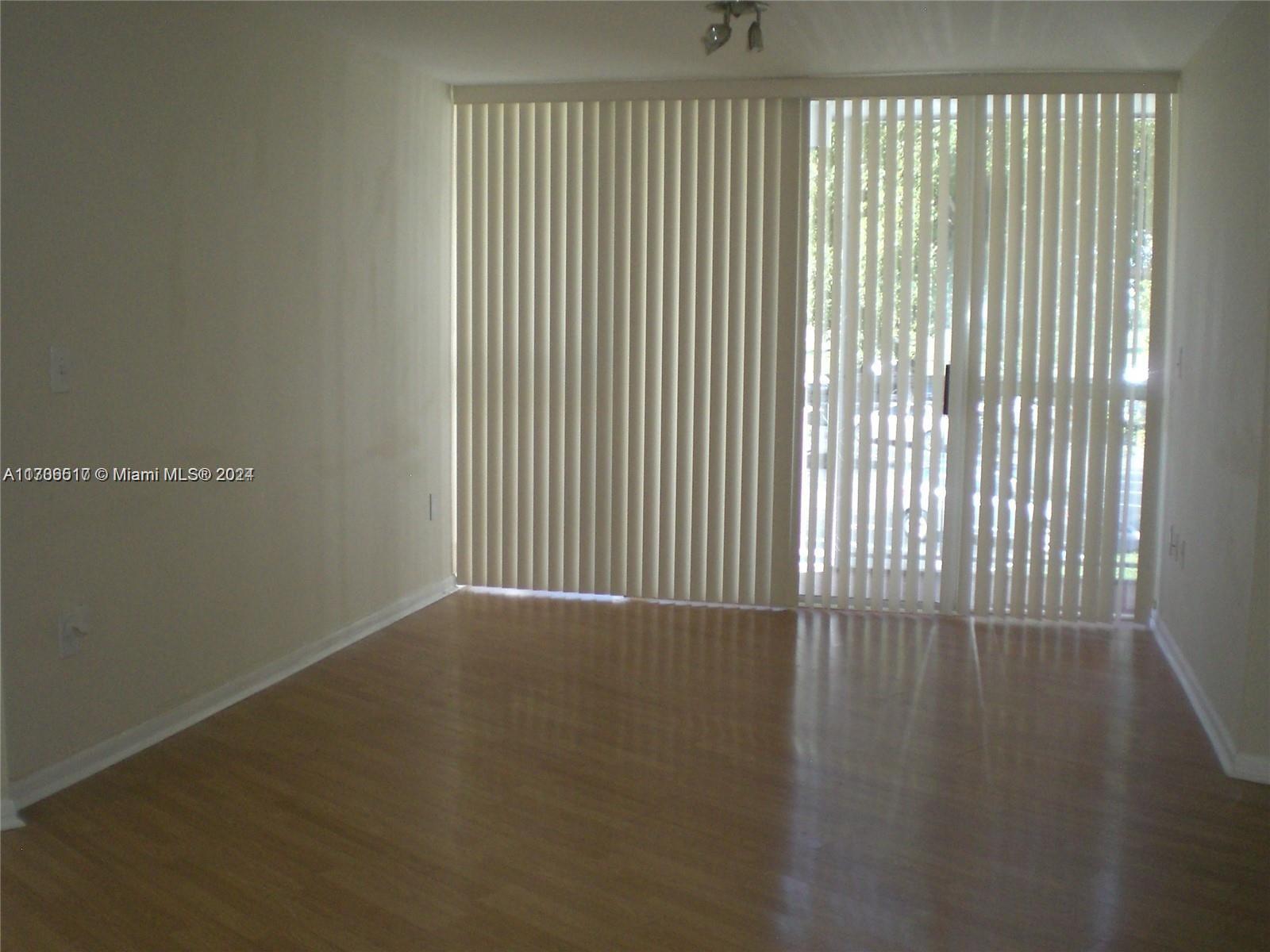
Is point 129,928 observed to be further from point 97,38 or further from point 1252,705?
point 1252,705

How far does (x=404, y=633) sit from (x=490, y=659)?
0.58 metres

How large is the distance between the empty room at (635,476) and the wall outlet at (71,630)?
0.04 feet

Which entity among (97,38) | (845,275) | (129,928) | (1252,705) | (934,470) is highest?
(97,38)

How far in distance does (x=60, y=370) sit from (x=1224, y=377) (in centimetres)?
368

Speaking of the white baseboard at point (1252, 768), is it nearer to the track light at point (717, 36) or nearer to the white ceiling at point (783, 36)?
the white ceiling at point (783, 36)

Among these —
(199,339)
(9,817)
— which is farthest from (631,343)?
(9,817)

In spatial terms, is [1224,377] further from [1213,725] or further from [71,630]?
[71,630]

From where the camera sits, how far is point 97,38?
3.49 metres

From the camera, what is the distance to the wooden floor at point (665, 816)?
2.75 metres

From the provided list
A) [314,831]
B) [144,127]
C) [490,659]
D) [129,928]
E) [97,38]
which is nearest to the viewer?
[129,928]

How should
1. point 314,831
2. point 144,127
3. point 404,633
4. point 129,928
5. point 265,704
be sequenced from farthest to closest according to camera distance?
point 404,633
point 265,704
point 144,127
point 314,831
point 129,928

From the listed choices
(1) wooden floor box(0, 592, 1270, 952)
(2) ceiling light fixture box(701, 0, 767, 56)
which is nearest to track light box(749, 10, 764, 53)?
(2) ceiling light fixture box(701, 0, 767, 56)


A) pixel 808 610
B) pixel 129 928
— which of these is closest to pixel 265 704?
pixel 129 928

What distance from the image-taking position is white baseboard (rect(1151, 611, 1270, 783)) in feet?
12.0
